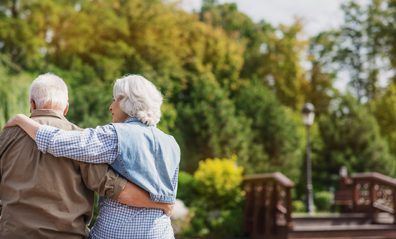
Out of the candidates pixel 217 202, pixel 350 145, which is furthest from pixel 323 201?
pixel 217 202

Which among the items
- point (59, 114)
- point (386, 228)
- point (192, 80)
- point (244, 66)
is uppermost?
point (244, 66)

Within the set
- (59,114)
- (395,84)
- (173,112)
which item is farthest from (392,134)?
(59,114)

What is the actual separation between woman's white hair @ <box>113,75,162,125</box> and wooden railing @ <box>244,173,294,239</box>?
9595 millimetres

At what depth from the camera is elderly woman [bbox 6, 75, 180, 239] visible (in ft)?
8.98

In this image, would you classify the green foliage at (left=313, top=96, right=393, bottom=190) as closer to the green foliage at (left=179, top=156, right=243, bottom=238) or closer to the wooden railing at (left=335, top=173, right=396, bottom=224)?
the wooden railing at (left=335, top=173, right=396, bottom=224)

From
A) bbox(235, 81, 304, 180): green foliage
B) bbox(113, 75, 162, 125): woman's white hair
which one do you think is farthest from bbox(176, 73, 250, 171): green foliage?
bbox(113, 75, 162, 125): woman's white hair

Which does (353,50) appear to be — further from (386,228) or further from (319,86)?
(386,228)

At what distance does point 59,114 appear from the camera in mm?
2924

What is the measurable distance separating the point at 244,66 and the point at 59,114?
2871cm

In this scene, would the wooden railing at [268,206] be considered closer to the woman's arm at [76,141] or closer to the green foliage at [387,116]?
the woman's arm at [76,141]

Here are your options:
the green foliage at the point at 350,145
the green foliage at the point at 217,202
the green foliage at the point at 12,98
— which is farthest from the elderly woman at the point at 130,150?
the green foliage at the point at 350,145

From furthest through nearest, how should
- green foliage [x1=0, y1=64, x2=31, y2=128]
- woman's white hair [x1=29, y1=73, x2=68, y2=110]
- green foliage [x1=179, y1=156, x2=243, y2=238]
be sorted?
green foliage [x1=0, y1=64, x2=31, y2=128]
green foliage [x1=179, y1=156, x2=243, y2=238]
woman's white hair [x1=29, y1=73, x2=68, y2=110]

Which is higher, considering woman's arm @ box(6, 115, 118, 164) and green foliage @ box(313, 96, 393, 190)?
green foliage @ box(313, 96, 393, 190)

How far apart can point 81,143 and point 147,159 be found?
0.28 metres
